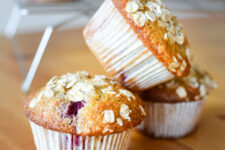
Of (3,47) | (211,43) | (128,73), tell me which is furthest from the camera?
(211,43)

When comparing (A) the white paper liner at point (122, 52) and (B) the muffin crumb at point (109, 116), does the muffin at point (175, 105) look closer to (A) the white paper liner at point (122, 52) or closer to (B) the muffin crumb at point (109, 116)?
(A) the white paper liner at point (122, 52)

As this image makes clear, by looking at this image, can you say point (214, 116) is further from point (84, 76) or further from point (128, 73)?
point (84, 76)

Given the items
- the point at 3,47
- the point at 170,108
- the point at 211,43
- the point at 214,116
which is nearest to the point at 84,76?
the point at 170,108

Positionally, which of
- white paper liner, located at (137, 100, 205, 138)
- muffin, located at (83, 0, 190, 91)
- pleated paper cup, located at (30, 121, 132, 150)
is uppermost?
muffin, located at (83, 0, 190, 91)

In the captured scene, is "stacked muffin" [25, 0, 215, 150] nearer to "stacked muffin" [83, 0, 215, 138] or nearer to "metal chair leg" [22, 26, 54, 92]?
"stacked muffin" [83, 0, 215, 138]

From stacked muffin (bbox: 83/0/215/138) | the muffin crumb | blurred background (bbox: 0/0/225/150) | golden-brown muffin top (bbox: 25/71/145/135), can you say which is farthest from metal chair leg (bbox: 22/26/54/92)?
the muffin crumb

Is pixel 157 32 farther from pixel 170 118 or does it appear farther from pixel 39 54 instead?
pixel 39 54
